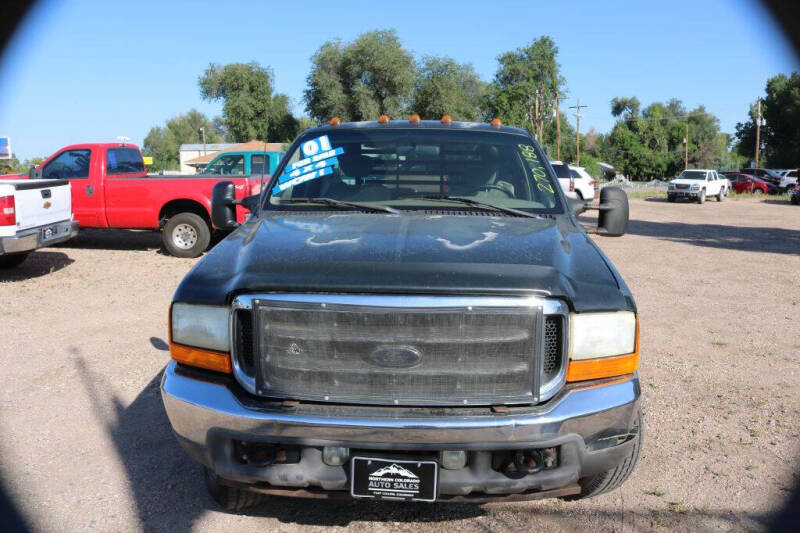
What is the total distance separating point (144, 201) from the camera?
37.6 feet

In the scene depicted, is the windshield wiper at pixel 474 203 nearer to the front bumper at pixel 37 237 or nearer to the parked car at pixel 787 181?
the front bumper at pixel 37 237

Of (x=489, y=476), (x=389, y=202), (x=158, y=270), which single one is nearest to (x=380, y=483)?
(x=489, y=476)

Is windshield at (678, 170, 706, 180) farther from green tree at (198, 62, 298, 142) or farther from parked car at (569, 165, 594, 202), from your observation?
green tree at (198, 62, 298, 142)

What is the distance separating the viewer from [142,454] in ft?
12.6

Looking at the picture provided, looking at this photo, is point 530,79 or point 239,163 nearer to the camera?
point 239,163

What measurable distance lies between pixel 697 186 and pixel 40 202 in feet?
102

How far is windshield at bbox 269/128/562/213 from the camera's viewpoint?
391 centimetres

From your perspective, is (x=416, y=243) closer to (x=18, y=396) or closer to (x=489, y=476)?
(x=489, y=476)

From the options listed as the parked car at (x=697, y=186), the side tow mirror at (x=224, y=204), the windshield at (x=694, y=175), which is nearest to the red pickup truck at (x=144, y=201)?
the side tow mirror at (x=224, y=204)

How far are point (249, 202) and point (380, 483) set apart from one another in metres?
2.36

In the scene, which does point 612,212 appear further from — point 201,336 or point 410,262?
point 201,336

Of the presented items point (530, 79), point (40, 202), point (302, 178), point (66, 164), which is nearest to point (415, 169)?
point (302, 178)

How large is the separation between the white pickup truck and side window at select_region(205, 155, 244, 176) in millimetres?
4936

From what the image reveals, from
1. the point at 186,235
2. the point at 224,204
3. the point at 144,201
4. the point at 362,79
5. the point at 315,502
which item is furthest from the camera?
the point at 362,79
